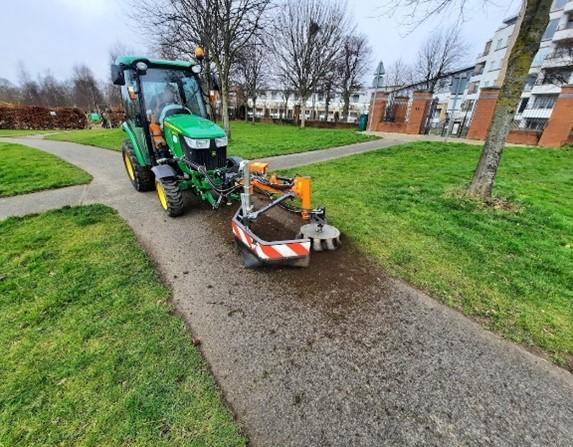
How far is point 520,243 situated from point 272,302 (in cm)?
394

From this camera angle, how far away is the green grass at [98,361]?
1.81 metres

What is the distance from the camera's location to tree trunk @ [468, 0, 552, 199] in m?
4.84

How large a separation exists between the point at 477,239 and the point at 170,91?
625 cm

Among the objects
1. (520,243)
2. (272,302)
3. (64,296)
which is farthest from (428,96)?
(64,296)

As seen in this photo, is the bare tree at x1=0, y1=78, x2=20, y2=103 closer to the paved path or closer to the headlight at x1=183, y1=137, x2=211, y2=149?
the headlight at x1=183, y1=137, x2=211, y2=149

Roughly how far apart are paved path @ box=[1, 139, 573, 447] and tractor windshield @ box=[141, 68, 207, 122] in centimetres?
→ 357

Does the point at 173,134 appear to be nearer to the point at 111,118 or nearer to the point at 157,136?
the point at 157,136

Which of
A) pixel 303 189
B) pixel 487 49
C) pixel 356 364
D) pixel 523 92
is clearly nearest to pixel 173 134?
pixel 303 189

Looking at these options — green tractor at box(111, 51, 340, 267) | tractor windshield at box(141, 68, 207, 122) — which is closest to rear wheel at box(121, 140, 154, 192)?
green tractor at box(111, 51, 340, 267)

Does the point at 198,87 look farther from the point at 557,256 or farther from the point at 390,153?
the point at 390,153

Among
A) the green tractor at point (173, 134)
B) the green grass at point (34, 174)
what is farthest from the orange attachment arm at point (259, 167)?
the green grass at point (34, 174)

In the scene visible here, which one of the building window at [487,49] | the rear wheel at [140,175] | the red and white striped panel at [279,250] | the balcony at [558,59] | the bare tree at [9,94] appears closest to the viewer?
the red and white striped panel at [279,250]

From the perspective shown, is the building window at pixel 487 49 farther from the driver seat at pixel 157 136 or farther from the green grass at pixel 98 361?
the green grass at pixel 98 361

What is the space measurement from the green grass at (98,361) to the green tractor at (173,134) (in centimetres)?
169
